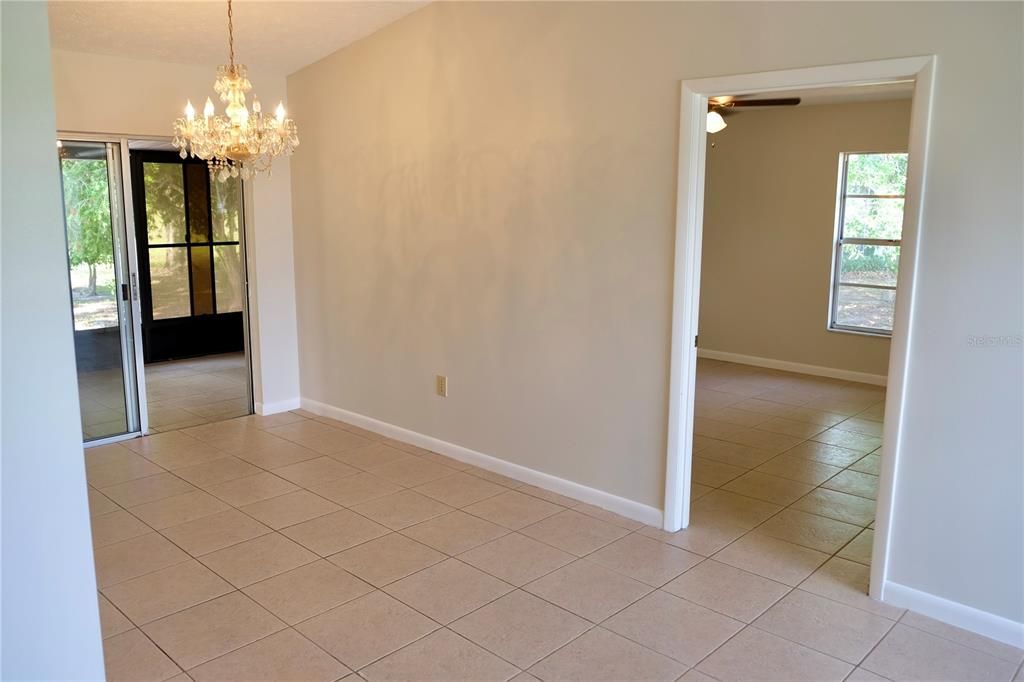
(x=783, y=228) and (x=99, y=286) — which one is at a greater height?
(x=783, y=228)

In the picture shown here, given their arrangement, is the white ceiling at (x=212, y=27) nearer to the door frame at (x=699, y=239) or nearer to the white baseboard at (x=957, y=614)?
the door frame at (x=699, y=239)

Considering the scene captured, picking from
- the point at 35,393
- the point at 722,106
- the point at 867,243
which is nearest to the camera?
the point at 35,393

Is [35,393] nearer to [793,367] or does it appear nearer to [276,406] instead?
[276,406]

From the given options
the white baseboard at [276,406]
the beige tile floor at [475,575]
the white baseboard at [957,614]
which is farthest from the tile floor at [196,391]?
the white baseboard at [957,614]

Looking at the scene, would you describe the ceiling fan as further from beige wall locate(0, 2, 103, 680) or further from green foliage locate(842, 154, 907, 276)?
beige wall locate(0, 2, 103, 680)

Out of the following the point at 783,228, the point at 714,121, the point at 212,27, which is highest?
the point at 212,27

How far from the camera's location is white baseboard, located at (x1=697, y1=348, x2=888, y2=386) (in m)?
6.75

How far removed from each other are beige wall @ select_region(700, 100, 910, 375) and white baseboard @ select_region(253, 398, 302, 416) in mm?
3762

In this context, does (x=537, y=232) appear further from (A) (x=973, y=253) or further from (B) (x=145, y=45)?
(B) (x=145, y=45)

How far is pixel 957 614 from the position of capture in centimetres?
276

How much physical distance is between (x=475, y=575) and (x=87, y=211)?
3.64 metres

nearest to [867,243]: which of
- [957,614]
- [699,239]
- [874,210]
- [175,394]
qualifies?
[874,210]

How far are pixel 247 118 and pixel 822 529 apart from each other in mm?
3342

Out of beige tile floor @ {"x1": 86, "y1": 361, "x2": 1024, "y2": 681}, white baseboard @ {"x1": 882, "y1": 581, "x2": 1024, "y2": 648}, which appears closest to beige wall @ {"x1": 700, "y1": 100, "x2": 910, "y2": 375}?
beige tile floor @ {"x1": 86, "y1": 361, "x2": 1024, "y2": 681}
